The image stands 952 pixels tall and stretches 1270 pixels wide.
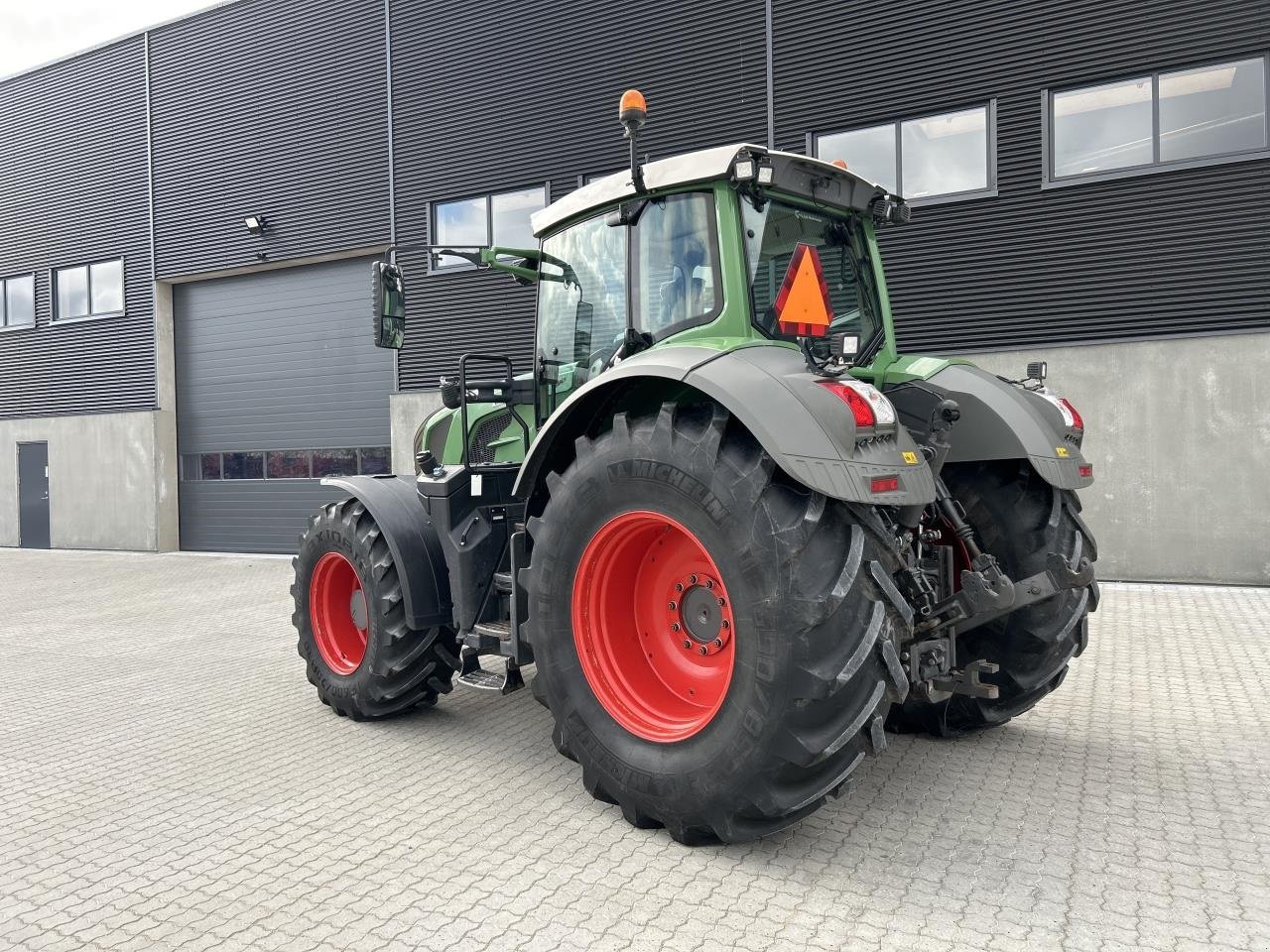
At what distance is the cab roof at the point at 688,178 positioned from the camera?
3.67 metres

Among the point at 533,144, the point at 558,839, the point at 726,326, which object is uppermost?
the point at 533,144

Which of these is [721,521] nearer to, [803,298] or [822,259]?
[803,298]

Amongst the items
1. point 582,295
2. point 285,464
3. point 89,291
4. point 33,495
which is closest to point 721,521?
point 582,295

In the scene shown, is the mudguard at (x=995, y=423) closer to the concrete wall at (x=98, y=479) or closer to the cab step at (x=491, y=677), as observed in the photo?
the cab step at (x=491, y=677)

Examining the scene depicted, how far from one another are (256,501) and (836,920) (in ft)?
49.6

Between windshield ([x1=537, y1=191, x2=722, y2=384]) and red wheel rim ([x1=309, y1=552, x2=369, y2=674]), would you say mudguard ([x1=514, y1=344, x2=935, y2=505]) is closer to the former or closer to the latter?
windshield ([x1=537, y1=191, x2=722, y2=384])

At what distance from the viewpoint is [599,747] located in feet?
11.6

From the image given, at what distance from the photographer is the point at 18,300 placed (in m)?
18.5

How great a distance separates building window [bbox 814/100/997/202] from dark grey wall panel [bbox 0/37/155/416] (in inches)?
508

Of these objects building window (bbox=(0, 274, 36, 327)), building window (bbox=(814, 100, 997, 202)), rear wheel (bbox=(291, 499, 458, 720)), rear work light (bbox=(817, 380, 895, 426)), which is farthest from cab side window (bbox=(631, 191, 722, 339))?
building window (bbox=(0, 274, 36, 327))

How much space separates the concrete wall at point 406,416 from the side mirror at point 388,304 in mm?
9240

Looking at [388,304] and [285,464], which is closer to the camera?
[388,304]

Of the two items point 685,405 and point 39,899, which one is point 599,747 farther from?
point 39,899

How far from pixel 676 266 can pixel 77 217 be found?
1786 centimetres
